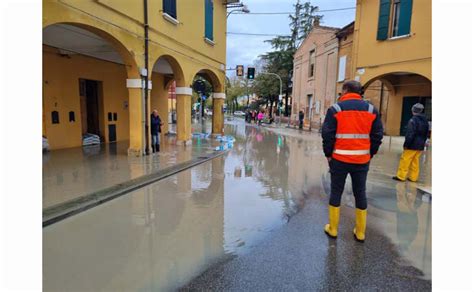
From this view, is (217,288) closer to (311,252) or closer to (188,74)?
(311,252)

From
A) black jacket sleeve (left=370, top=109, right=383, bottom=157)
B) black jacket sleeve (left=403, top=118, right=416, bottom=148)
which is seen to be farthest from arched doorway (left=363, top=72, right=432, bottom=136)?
black jacket sleeve (left=370, top=109, right=383, bottom=157)

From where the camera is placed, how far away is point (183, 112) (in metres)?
11.6

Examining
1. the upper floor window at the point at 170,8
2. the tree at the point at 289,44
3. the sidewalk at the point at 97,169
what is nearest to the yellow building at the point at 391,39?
the sidewalk at the point at 97,169

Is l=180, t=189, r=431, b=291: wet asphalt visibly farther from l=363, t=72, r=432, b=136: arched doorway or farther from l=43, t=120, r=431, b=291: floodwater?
l=363, t=72, r=432, b=136: arched doorway

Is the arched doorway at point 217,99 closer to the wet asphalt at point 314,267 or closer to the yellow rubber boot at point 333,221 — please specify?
the yellow rubber boot at point 333,221

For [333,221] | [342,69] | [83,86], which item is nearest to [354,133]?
[333,221]

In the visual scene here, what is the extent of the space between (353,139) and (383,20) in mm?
11058

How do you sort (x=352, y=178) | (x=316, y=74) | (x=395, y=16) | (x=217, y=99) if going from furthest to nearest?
1. (x=316, y=74)
2. (x=217, y=99)
3. (x=395, y=16)
4. (x=352, y=178)

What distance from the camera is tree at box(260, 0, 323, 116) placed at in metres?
38.2

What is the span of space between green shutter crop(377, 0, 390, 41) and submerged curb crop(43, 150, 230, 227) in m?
10.1

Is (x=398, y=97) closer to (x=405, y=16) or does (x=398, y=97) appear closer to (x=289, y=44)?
(x=405, y=16)

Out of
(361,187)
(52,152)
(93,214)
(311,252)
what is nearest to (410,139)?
(361,187)

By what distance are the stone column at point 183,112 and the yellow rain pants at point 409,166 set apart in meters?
7.68

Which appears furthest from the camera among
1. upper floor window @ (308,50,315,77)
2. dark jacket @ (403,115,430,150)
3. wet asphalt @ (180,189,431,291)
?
upper floor window @ (308,50,315,77)
